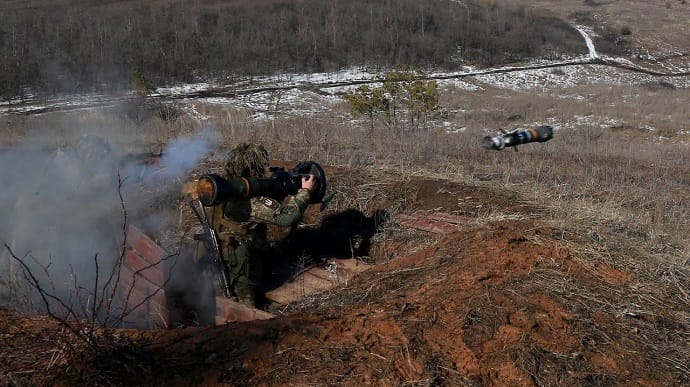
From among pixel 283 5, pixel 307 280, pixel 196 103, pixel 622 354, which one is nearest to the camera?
pixel 622 354

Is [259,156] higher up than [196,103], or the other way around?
[259,156]

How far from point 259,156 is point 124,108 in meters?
14.8

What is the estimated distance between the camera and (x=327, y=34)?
3912 cm

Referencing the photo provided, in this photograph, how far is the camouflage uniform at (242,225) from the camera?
15.8 ft

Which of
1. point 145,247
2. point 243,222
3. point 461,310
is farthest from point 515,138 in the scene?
point 145,247

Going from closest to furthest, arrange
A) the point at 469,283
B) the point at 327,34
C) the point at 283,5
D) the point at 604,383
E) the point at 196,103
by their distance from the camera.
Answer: the point at 604,383 → the point at 469,283 → the point at 196,103 → the point at 327,34 → the point at 283,5

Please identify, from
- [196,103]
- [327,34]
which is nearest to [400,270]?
[196,103]

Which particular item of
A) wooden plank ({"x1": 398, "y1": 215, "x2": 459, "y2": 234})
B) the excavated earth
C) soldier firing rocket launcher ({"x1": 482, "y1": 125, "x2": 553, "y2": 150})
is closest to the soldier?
the excavated earth

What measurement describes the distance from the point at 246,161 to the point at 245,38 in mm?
34005

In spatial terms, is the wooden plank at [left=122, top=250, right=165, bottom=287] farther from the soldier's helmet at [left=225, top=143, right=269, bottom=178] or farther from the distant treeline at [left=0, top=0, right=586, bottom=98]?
the distant treeline at [left=0, top=0, right=586, bottom=98]

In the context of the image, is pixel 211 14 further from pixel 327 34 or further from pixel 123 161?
pixel 123 161

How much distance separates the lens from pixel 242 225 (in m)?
4.91

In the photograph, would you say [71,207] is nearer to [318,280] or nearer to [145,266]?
[145,266]

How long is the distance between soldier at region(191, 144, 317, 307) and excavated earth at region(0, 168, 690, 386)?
724 mm
